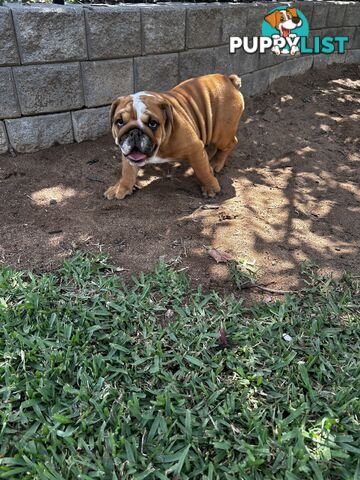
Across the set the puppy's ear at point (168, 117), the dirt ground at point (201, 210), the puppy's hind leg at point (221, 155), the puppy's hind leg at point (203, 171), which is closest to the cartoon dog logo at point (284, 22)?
the dirt ground at point (201, 210)

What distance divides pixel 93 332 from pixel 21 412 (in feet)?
1.80

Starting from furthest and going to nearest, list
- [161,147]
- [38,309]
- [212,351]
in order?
[161,147]
[38,309]
[212,351]

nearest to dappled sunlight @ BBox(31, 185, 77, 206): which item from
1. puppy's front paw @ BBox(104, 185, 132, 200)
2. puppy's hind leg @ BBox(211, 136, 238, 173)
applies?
puppy's front paw @ BBox(104, 185, 132, 200)

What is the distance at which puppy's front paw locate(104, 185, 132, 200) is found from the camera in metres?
3.61

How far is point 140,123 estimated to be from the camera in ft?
10.2

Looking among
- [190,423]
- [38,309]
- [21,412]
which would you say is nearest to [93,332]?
[38,309]

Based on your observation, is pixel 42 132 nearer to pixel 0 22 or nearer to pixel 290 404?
pixel 0 22

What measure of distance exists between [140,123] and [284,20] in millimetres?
3976

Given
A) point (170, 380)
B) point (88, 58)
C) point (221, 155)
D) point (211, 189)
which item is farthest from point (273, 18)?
point (170, 380)

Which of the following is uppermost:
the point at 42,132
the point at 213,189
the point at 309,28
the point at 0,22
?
the point at 0,22

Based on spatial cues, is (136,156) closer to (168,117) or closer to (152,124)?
(152,124)

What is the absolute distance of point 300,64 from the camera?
263 inches

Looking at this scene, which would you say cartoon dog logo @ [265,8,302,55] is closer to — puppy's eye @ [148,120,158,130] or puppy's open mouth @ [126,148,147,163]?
puppy's eye @ [148,120,158,130]

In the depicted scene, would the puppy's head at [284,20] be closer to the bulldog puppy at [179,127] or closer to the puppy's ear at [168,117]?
the bulldog puppy at [179,127]
